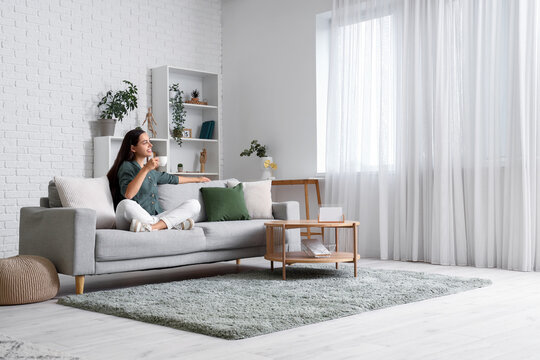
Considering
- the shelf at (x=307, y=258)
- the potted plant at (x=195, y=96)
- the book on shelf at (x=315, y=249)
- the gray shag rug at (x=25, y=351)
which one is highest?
the potted plant at (x=195, y=96)

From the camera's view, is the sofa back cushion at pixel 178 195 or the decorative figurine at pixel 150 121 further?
the decorative figurine at pixel 150 121

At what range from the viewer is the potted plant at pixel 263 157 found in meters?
6.80

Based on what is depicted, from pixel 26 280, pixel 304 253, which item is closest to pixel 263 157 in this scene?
pixel 304 253

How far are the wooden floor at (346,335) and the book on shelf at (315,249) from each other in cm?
101

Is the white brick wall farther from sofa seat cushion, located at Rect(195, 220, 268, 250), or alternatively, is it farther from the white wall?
sofa seat cushion, located at Rect(195, 220, 268, 250)

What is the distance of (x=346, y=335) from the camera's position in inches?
109

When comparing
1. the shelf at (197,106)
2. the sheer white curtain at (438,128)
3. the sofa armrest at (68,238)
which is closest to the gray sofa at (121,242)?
the sofa armrest at (68,238)

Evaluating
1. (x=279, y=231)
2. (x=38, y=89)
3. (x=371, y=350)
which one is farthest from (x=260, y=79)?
(x=371, y=350)

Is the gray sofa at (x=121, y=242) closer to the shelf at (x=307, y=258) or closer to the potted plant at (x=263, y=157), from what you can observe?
the shelf at (x=307, y=258)

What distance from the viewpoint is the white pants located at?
14.0 feet

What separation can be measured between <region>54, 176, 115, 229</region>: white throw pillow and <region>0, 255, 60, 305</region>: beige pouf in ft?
1.82

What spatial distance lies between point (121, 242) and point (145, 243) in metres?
0.18

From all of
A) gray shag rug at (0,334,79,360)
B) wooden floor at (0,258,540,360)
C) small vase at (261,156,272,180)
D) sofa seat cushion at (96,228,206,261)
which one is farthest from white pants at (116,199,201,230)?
small vase at (261,156,272,180)

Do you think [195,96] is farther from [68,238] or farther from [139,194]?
[68,238]
